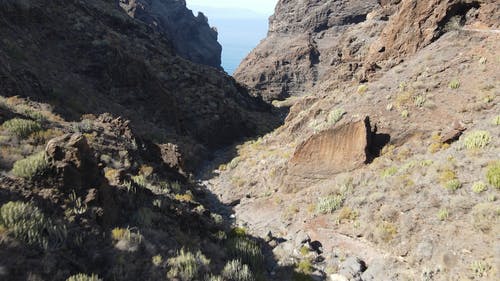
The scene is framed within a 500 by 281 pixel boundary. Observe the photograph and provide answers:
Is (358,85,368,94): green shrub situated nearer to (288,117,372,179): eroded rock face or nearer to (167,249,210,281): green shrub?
(288,117,372,179): eroded rock face

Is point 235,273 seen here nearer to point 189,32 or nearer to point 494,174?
point 494,174

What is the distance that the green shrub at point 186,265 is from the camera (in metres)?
9.01

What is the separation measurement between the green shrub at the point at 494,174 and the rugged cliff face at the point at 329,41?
1493cm

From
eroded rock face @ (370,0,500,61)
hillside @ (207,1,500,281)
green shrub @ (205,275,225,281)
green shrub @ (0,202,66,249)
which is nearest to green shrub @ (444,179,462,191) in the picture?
hillside @ (207,1,500,281)

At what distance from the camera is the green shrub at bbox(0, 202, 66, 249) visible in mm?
7688

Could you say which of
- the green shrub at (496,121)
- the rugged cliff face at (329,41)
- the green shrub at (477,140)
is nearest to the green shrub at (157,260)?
the green shrub at (477,140)

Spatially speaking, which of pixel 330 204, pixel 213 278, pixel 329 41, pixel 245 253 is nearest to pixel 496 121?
pixel 330 204

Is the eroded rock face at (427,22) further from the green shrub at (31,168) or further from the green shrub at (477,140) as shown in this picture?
the green shrub at (31,168)

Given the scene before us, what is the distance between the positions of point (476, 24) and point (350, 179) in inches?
569

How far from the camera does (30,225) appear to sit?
7906 mm

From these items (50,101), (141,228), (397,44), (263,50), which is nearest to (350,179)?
(141,228)

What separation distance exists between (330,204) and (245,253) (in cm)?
571

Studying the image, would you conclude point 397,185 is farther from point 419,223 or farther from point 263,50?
point 263,50

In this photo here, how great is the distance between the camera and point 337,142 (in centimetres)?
1869
